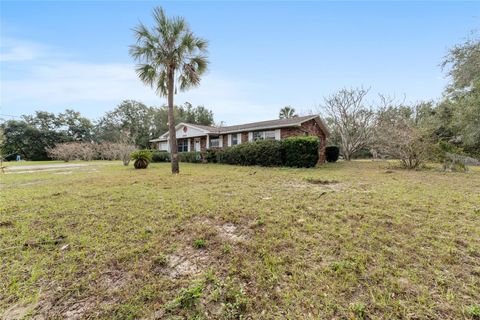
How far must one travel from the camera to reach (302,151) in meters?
10.9

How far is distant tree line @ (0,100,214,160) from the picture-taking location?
30.9 meters

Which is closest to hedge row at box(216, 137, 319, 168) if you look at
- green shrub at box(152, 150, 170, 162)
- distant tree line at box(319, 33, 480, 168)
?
distant tree line at box(319, 33, 480, 168)

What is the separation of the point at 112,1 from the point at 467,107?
18325 millimetres

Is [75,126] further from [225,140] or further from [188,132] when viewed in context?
[225,140]

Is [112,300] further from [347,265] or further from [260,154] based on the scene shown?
[260,154]

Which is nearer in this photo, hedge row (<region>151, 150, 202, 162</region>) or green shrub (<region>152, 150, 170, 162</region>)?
hedge row (<region>151, 150, 202, 162</region>)

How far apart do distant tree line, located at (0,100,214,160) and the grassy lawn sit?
1270 inches

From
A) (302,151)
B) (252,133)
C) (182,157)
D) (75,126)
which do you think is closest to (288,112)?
(252,133)

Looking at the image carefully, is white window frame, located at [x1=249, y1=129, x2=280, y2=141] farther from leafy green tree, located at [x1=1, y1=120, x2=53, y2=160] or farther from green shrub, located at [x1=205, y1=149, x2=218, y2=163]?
leafy green tree, located at [x1=1, y1=120, x2=53, y2=160]

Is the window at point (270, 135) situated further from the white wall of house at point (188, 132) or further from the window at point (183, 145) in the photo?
the window at point (183, 145)

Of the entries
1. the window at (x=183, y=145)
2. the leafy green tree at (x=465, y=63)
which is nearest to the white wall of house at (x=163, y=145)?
the window at (x=183, y=145)

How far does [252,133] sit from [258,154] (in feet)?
11.7

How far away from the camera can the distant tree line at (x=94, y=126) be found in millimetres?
30938

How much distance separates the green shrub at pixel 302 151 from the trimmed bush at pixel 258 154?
0.64 m
